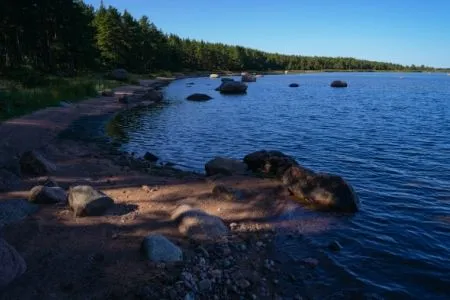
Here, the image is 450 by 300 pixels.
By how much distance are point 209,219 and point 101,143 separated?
15986mm

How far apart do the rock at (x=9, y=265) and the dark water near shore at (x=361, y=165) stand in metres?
5.79

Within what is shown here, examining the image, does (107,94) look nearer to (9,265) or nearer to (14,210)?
(14,210)

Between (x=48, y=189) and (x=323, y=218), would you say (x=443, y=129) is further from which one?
(x=48, y=189)

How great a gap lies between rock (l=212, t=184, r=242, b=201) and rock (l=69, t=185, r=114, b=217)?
3746 mm

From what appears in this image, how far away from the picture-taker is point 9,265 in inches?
308

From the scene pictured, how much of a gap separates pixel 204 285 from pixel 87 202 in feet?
15.7

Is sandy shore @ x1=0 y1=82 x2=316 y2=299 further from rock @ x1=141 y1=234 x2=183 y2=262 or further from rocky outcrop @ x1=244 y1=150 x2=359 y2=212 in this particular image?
rocky outcrop @ x1=244 y1=150 x2=359 y2=212

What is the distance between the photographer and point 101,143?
25297 mm

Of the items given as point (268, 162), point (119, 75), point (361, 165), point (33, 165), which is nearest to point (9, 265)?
point (33, 165)

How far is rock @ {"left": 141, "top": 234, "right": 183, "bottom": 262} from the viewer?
8977mm

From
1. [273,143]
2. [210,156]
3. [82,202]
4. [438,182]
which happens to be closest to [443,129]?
[273,143]

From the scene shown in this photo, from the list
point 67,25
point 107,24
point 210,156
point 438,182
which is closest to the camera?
point 438,182

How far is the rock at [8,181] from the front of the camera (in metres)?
13.3

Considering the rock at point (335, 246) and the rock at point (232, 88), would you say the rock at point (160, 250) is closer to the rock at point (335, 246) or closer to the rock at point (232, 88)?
the rock at point (335, 246)
